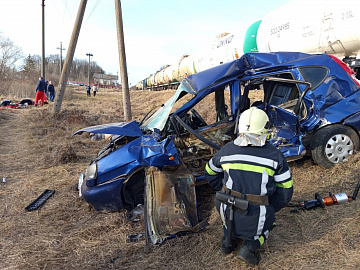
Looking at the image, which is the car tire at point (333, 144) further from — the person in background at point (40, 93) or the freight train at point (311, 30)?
the person in background at point (40, 93)

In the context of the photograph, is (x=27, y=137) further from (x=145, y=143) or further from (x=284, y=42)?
(x=284, y=42)

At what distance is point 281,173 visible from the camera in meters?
2.24

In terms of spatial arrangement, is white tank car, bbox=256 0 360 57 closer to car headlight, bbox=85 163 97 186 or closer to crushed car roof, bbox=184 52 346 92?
crushed car roof, bbox=184 52 346 92

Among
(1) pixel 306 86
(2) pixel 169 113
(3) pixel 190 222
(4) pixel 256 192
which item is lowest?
(3) pixel 190 222

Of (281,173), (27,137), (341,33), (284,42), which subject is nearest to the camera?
(281,173)

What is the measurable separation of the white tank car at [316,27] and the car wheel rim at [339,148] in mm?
5067

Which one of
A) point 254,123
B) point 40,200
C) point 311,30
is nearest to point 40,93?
point 40,200

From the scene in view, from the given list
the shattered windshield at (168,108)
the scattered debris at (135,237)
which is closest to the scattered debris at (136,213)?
the scattered debris at (135,237)

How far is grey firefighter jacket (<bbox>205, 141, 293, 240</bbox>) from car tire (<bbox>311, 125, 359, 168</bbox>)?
7.20ft

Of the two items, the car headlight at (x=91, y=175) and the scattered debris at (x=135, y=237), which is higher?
the car headlight at (x=91, y=175)

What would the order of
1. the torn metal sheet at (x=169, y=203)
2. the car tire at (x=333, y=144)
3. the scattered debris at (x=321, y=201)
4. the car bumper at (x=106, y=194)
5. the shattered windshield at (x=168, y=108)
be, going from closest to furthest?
the torn metal sheet at (x=169, y=203)
the scattered debris at (x=321, y=201)
the car bumper at (x=106, y=194)
the shattered windshield at (x=168, y=108)
the car tire at (x=333, y=144)

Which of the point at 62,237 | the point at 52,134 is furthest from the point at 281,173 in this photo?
the point at 52,134

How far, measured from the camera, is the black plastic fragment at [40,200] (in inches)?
155

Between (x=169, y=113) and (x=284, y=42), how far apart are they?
324 inches
